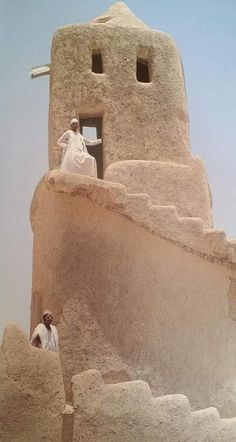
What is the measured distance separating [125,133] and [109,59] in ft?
4.81

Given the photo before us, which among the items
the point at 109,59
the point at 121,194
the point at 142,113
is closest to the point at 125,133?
the point at 142,113

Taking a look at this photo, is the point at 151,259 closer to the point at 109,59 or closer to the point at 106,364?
the point at 106,364

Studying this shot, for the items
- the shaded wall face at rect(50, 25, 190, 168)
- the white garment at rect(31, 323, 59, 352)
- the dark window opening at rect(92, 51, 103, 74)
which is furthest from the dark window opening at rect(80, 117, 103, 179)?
the white garment at rect(31, 323, 59, 352)

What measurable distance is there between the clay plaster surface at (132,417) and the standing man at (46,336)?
3.16 ft

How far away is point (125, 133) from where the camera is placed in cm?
1077

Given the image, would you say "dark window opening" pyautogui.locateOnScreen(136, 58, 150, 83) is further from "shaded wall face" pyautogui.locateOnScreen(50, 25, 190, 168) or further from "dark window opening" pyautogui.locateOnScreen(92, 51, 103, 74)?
"dark window opening" pyautogui.locateOnScreen(92, 51, 103, 74)

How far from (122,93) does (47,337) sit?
481 cm

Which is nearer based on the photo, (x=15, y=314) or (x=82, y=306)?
(x=82, y=306)

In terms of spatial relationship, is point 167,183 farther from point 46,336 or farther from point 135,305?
point 46,336

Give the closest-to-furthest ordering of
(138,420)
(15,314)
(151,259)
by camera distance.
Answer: (138,420) → (151,259) → (15,314)

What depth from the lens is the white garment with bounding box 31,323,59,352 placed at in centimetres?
804

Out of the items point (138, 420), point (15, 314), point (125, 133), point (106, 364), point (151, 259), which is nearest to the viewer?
point (138, 420)

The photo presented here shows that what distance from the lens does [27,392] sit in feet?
22.6

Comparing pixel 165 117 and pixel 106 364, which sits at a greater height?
pixel 165 117
